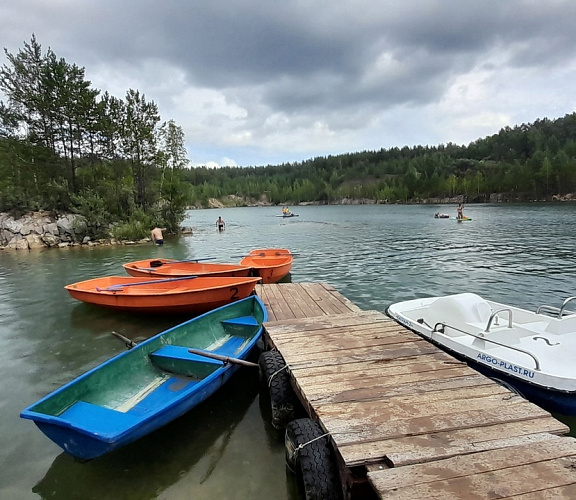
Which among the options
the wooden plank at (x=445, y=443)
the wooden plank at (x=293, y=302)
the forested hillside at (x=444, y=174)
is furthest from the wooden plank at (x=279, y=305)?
the forested hillside at (x=444, y=174)

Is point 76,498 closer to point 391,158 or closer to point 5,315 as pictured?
point 5,315

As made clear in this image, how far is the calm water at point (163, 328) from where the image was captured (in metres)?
3.68

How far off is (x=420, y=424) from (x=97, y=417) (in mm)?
3355

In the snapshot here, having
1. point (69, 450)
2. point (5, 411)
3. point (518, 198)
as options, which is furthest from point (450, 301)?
point (518, 198)

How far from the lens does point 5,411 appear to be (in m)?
5.08

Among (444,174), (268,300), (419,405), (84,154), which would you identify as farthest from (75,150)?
(444,174)

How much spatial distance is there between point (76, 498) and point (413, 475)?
3.29m

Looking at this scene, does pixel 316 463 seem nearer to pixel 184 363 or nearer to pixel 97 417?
pixel 97 417

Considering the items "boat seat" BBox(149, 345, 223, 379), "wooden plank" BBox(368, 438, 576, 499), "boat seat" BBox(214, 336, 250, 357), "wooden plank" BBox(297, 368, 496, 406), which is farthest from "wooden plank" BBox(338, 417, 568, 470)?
"boat seat" BBox(214, 336, 250, 357)

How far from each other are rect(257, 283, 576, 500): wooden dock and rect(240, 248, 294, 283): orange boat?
638 centimetres

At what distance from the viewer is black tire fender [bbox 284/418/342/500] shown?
300 cm

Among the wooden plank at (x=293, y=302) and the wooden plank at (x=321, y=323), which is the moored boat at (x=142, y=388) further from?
the wooden plank at (x=293, y=302)

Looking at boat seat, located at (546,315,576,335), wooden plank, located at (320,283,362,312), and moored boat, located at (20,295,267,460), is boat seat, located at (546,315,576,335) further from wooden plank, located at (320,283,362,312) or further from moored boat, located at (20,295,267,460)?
moored boat, located at (20,295,267,460)

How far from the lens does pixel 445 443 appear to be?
2.78 metres
